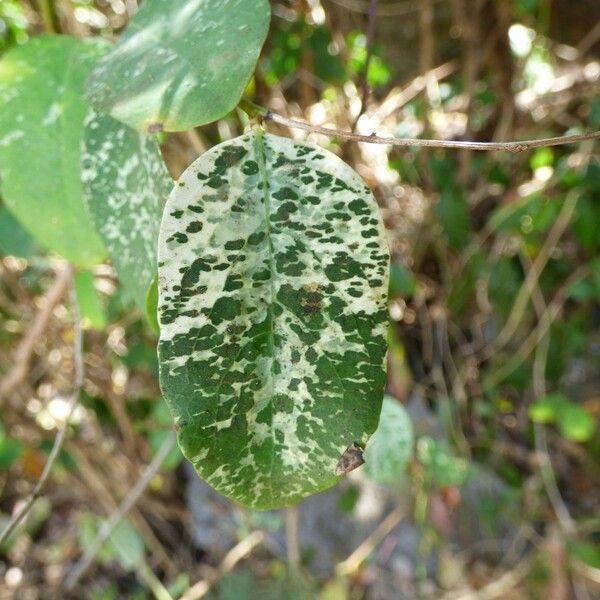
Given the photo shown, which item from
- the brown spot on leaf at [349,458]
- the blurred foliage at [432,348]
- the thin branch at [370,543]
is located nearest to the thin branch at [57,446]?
the brown spot on leaf at [349,458]

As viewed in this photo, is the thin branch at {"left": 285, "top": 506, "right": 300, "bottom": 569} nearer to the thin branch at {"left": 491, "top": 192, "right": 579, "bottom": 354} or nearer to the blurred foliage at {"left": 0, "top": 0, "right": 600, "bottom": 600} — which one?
the blurred foliage at {"left": 0, "top": 0, "right": 600, "bottom": 600}

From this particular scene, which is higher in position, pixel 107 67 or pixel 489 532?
pixel 107 67

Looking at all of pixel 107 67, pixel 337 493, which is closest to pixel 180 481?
pixel 337 493

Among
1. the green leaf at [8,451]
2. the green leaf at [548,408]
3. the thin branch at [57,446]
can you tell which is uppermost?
the thin branch at [57,446]

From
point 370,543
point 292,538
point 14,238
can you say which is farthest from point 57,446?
point 370,543

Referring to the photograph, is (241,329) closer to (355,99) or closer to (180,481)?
(355,99)

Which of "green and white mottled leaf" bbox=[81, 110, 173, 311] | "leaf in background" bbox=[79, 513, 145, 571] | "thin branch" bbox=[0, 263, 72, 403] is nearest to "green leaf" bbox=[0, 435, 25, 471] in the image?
"thin branch" bbox=[0, 263, 72, 403]

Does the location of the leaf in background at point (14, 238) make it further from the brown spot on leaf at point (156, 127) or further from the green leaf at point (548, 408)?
the green leaf at point (548, 408)
